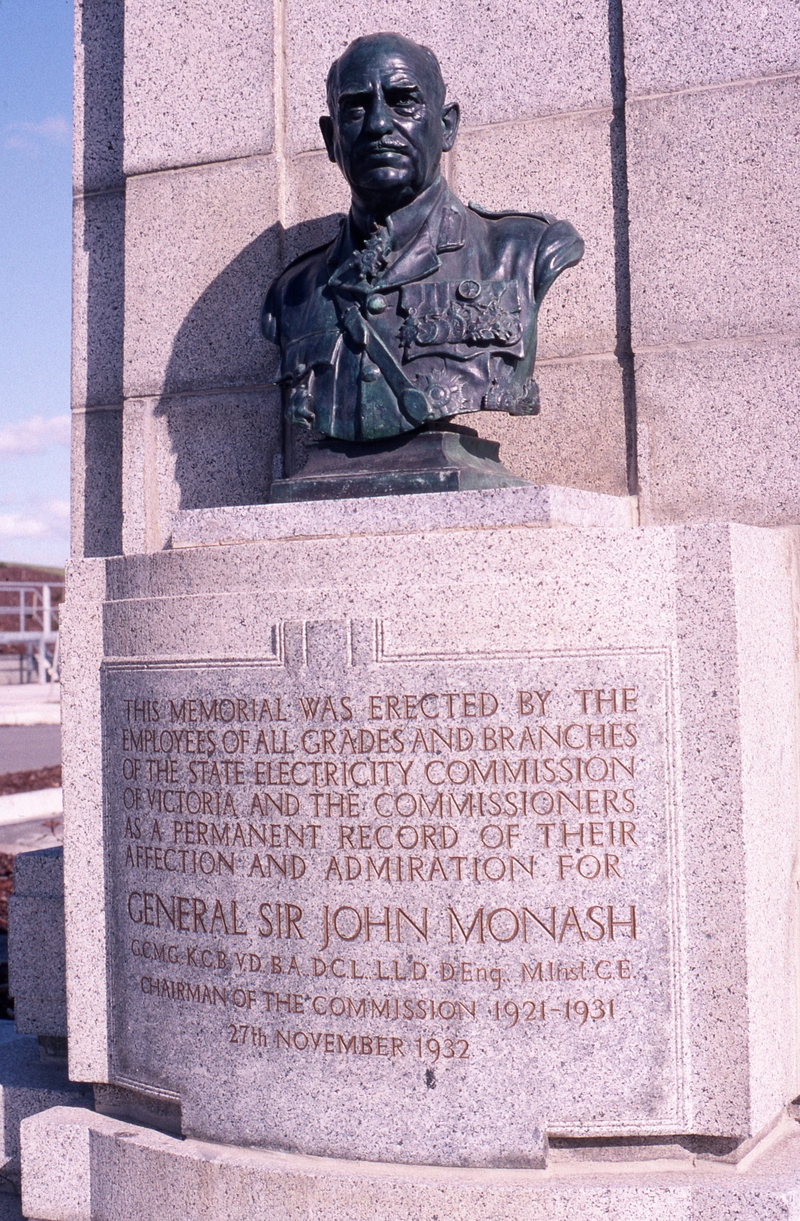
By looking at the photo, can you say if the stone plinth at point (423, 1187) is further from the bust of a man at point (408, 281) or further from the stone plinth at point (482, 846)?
the bust of a man at point (408, 281)

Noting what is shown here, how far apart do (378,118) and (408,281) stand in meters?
0.56

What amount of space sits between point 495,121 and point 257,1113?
3.98 meters

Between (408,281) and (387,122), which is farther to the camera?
(408,281)

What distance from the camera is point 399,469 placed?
14.8 ft

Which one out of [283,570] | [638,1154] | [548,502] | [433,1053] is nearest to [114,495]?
[283,570]

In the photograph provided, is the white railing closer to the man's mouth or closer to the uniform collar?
the uniform collar

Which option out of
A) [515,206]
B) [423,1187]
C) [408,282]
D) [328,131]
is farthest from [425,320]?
[423,1187]

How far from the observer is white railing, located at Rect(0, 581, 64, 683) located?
2608 cm

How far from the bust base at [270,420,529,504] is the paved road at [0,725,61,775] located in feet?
34.2

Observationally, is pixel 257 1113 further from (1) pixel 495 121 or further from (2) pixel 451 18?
(2) pixel 451 18

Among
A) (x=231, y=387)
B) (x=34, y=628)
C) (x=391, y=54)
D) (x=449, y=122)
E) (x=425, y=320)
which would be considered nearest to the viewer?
(x=391, y=54)

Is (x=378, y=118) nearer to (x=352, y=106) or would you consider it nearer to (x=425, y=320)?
(x=352, y=106)

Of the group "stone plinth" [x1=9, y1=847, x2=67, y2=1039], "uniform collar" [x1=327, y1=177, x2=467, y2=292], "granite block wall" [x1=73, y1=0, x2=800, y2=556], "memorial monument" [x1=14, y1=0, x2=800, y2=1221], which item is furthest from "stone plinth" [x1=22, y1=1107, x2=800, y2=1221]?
"uniform collar" [x1=327, y1=177, x2=467, y2=292]

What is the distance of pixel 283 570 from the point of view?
4156mm
